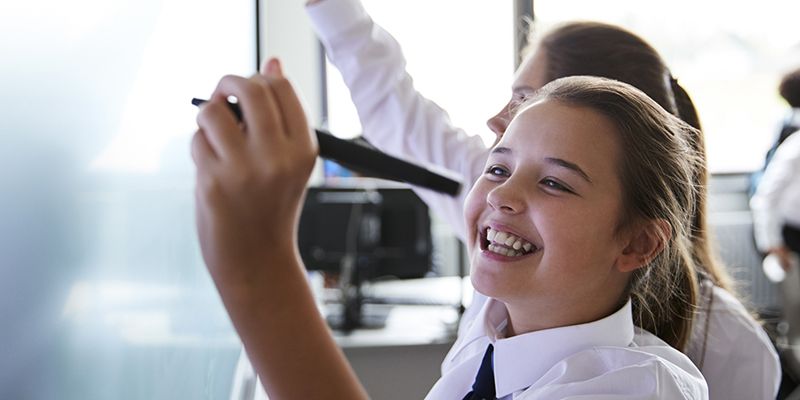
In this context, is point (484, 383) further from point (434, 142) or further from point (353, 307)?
point (353, 307)

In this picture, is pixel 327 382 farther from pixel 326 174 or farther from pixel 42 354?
pixel 326 174

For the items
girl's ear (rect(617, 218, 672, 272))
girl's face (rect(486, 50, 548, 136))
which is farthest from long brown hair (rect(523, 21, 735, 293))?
girl's ear (rect(617, 218, 672, 272))

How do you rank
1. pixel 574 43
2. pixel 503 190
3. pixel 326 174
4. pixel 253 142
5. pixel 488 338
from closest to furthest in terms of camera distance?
pixel 253 142
pixel 503 190
pixel 488 338
pixel 574 43
pixel 326 174

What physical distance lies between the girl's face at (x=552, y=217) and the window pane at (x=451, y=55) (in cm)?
363

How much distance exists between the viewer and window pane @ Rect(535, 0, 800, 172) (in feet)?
15.9

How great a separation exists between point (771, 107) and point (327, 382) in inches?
201

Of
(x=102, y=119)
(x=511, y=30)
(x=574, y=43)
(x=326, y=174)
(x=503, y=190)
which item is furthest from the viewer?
(x=511, y=30)

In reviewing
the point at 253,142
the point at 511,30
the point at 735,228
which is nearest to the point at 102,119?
the point at 253,142

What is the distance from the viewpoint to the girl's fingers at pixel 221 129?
0.34 m

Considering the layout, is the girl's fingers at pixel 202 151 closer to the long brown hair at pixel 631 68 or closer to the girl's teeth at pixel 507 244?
the girl's teeth at pixel 507 244

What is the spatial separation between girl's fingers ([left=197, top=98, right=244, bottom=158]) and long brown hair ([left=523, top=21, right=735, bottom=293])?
3.12 feet

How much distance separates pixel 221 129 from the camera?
0.34 m

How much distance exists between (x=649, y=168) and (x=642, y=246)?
9 centimetres

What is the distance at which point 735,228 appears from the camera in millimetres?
4836
